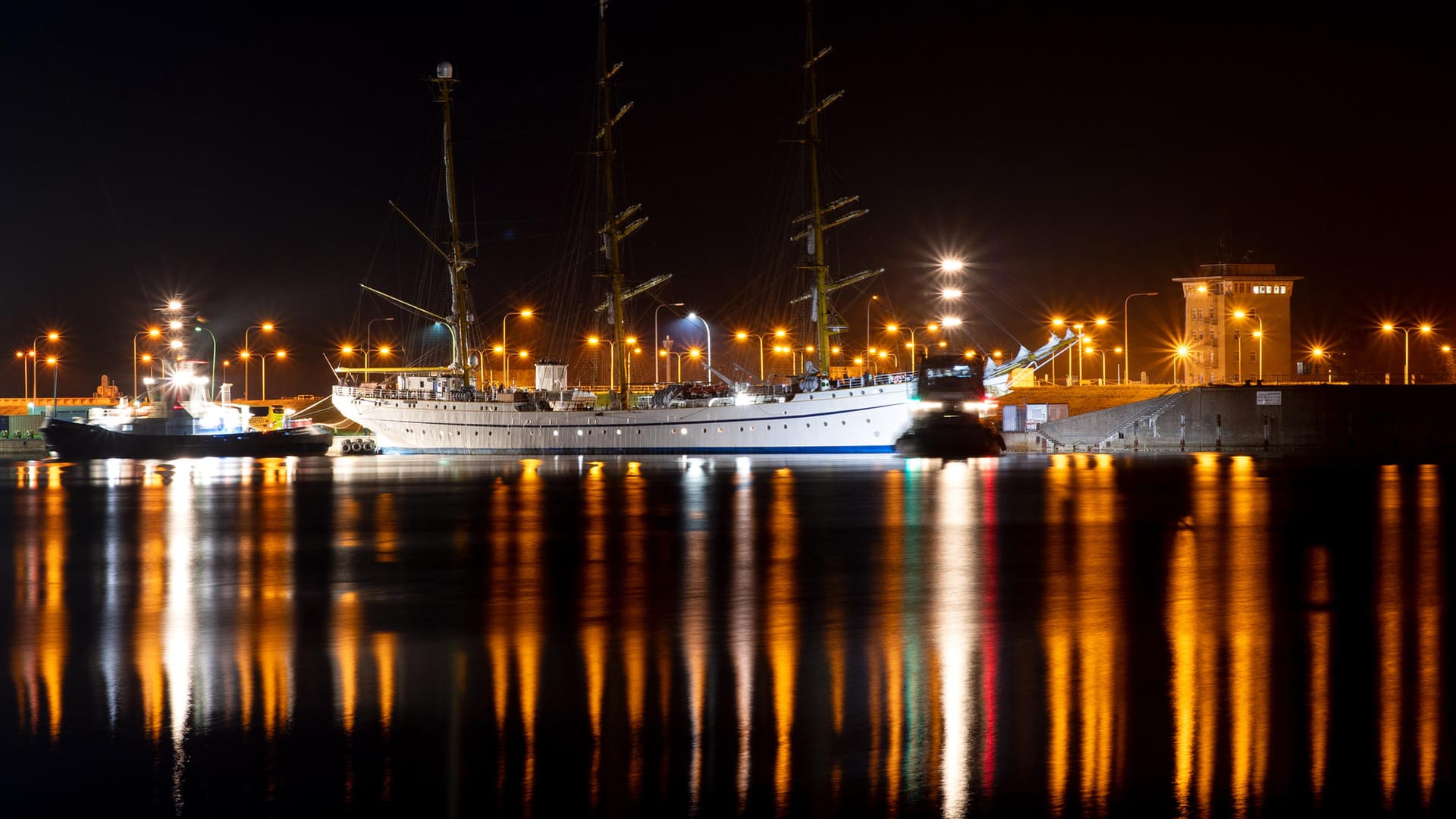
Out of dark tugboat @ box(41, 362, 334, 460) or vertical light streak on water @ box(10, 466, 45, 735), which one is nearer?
vertical light streak on water @ box(10, 466, 45, 735)

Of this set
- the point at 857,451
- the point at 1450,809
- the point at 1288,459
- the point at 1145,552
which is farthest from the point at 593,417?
the point at 1450,809

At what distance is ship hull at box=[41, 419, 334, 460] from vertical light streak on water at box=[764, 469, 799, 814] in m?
60.9

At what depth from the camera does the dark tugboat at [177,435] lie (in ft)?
262

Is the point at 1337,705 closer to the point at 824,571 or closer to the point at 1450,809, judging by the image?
the point at 1450,809

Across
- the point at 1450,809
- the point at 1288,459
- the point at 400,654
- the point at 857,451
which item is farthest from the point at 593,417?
the point at 1450,809

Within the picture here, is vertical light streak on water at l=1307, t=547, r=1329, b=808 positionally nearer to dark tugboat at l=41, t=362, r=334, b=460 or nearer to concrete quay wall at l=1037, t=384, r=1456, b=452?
concrete quay wall at l=1037, t=384, r=1456, b=452

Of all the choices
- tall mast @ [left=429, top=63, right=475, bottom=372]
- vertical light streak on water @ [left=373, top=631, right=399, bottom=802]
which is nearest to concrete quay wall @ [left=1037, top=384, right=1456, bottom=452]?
tall mast @ [left=429, top=63, right=475, bottom=372]

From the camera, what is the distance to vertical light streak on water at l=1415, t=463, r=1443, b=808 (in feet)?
30.2

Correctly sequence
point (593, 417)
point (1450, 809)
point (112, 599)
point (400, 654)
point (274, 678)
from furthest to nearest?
point (593, 417)
point (112, 599)
point (400, 654)
point (274, 678)
point (1450, 809)

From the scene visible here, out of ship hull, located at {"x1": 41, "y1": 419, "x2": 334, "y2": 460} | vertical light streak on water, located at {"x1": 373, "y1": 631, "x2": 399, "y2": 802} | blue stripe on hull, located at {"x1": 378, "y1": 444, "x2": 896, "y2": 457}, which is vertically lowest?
vertical light streak on water, located at {"x1": 373, "y1": 631, "x2": 399, "y2": 802}

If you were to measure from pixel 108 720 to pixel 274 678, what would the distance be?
66.8 inches

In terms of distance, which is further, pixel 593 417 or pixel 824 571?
pixel 593 417

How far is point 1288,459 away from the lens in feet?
198

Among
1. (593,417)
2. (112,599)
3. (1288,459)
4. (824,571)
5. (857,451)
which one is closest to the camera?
(112,599)
